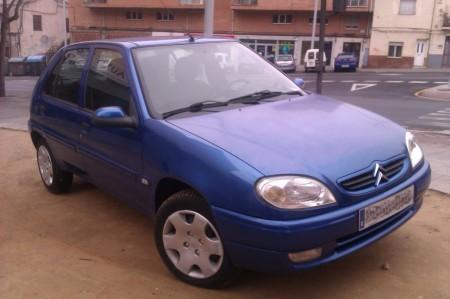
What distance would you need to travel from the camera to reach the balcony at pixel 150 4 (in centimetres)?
4888

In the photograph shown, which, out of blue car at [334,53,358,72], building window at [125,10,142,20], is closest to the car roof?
blue car at [334,53,358,72]

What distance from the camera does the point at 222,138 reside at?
3.13m

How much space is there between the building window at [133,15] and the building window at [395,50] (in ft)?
82.6

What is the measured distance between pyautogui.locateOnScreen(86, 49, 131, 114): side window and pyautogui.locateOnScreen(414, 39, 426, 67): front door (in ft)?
141

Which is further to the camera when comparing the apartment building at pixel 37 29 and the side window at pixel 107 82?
the apartment building at pixel 37 29

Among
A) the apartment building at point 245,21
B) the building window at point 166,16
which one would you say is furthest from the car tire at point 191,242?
the building window at point 166,16

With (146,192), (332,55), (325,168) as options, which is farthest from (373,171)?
(332,55)

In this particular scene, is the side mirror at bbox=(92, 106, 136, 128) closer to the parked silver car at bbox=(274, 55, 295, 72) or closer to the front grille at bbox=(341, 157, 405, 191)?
the front grille at bbox=(341, 157, 405, 191)

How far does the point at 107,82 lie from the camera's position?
4.10 meters

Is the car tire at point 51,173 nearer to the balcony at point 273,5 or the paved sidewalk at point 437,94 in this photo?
the paved sidewalk at point 437,94

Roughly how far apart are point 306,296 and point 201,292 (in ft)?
2.21

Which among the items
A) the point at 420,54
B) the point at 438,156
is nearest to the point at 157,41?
the point at 438,156

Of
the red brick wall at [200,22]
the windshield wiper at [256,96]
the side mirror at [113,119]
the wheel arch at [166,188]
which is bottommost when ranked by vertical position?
the wheel arch at [166,188]

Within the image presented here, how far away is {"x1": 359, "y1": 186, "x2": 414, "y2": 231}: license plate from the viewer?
294 cm
